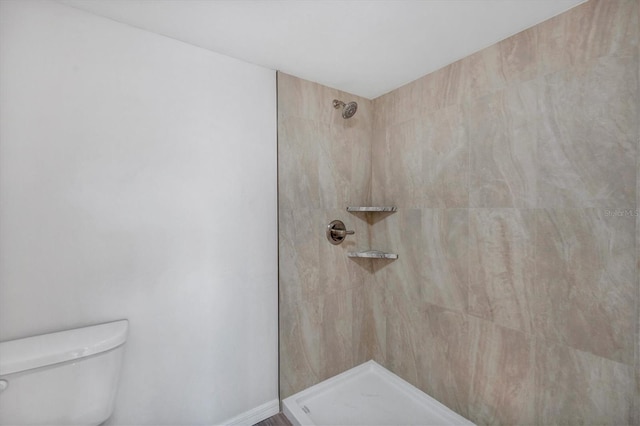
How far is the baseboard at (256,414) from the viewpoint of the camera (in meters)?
1.38

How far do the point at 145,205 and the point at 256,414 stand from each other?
126cm

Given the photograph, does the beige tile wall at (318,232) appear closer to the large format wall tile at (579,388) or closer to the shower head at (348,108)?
the shower head at (348,108)

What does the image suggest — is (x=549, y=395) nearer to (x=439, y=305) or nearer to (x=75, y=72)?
(x=439, y=305)

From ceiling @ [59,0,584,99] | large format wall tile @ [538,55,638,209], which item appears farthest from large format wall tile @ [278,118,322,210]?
large format wall tile @ [538,55,638,209]

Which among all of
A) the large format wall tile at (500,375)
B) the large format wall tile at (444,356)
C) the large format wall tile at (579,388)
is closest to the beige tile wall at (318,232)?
the large format wall tile at (444,356)

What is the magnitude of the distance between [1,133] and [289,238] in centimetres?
123

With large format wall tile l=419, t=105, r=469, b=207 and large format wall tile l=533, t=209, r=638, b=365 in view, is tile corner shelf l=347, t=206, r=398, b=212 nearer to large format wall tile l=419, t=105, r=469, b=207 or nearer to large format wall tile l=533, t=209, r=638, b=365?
large format wall tile l=419, t=105, r=469, b=207

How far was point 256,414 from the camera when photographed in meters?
1.45

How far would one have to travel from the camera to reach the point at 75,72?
1036mm

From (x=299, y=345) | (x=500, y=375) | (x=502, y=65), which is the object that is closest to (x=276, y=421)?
(x=299, y=345)

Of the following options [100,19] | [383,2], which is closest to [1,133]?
[100,19]

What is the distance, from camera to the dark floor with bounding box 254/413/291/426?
4.74ft

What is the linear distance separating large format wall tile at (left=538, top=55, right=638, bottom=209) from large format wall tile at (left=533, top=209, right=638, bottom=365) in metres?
0.08

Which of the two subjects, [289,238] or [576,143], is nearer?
[576,143]
